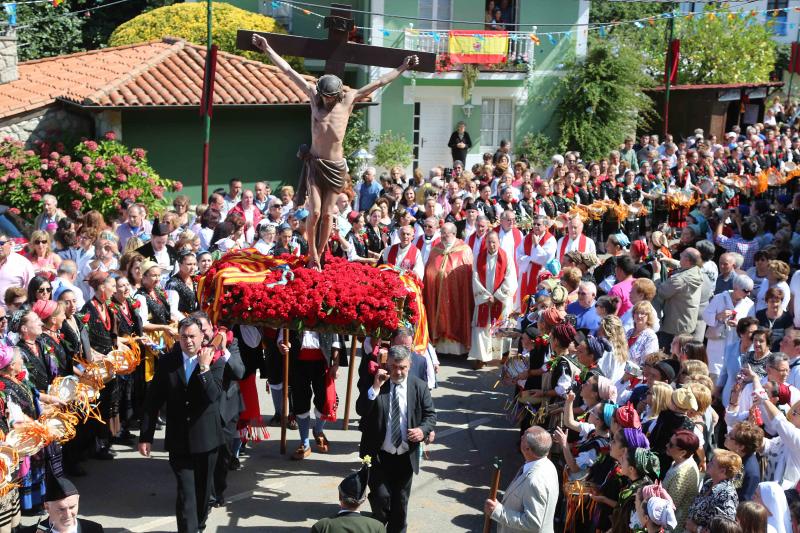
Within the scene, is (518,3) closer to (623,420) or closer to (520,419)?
(520,419)

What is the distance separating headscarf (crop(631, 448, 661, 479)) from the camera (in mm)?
6531

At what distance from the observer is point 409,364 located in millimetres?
8070

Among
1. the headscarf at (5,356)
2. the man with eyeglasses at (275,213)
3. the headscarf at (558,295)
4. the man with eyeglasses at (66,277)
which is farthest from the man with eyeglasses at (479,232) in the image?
the headscarf at (5,356)

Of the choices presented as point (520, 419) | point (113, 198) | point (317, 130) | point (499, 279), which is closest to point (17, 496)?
point (317, 130)

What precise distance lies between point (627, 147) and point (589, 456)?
17030mm

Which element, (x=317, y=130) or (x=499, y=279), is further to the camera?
(x=499, y=279)

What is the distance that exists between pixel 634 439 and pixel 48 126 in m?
14.5

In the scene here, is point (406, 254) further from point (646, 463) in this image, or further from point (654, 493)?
point (654, 493)

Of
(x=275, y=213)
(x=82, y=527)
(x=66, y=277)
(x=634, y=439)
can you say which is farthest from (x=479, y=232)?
(x=82, y=527)

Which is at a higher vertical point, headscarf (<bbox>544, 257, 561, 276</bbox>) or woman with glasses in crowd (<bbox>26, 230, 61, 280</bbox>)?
woman with glasses in crowd (<bbox>26, 230, 61, 280</bbox>)

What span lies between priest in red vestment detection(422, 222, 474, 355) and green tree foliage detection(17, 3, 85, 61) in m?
15.9

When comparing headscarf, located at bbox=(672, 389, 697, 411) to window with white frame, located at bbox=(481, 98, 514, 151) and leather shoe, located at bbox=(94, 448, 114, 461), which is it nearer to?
leather shoe, located at bbox=(94, 448, 114, 461)

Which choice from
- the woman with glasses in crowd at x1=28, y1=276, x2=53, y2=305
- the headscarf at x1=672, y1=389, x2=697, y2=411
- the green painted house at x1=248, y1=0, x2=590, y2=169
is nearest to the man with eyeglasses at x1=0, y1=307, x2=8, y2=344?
the woman with glasses in crowd at x1=28, y1=276, x2=53, y2=305

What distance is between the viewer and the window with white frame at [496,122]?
2762 cm
